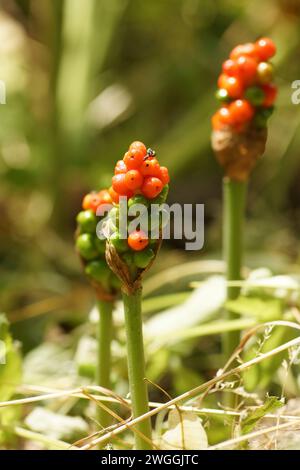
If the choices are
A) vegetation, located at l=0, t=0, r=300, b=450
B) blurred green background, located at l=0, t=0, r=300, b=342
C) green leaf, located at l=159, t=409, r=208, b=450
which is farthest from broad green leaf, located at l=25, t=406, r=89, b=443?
blurred green background, located at l=0, t=0, r=300, b=342

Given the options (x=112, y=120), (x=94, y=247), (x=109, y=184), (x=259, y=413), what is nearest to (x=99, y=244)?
(x=94, y=247)

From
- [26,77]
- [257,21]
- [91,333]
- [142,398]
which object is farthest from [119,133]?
[142,398]

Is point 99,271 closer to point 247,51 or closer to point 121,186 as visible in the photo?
point 121,186

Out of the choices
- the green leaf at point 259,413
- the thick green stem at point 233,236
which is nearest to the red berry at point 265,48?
the thick green stem at point 233,236

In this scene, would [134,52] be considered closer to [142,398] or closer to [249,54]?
[249,54]

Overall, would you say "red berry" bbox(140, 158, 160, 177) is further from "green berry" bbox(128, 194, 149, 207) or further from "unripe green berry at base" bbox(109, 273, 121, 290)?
"unripe green berry at base" bbox(109, 273, 121, 290)

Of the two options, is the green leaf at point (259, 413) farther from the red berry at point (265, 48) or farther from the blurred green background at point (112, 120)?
the blurred green background at point (112, 120)

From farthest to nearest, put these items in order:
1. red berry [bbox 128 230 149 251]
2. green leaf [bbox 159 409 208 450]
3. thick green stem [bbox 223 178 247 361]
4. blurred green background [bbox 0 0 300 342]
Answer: blurred green background [bbox 0 0 300 342], thick green stem [bbox 223 178 247 361], green leaf [bbox 159 409 208 450], red berry [bbox 128 230 149 251]
